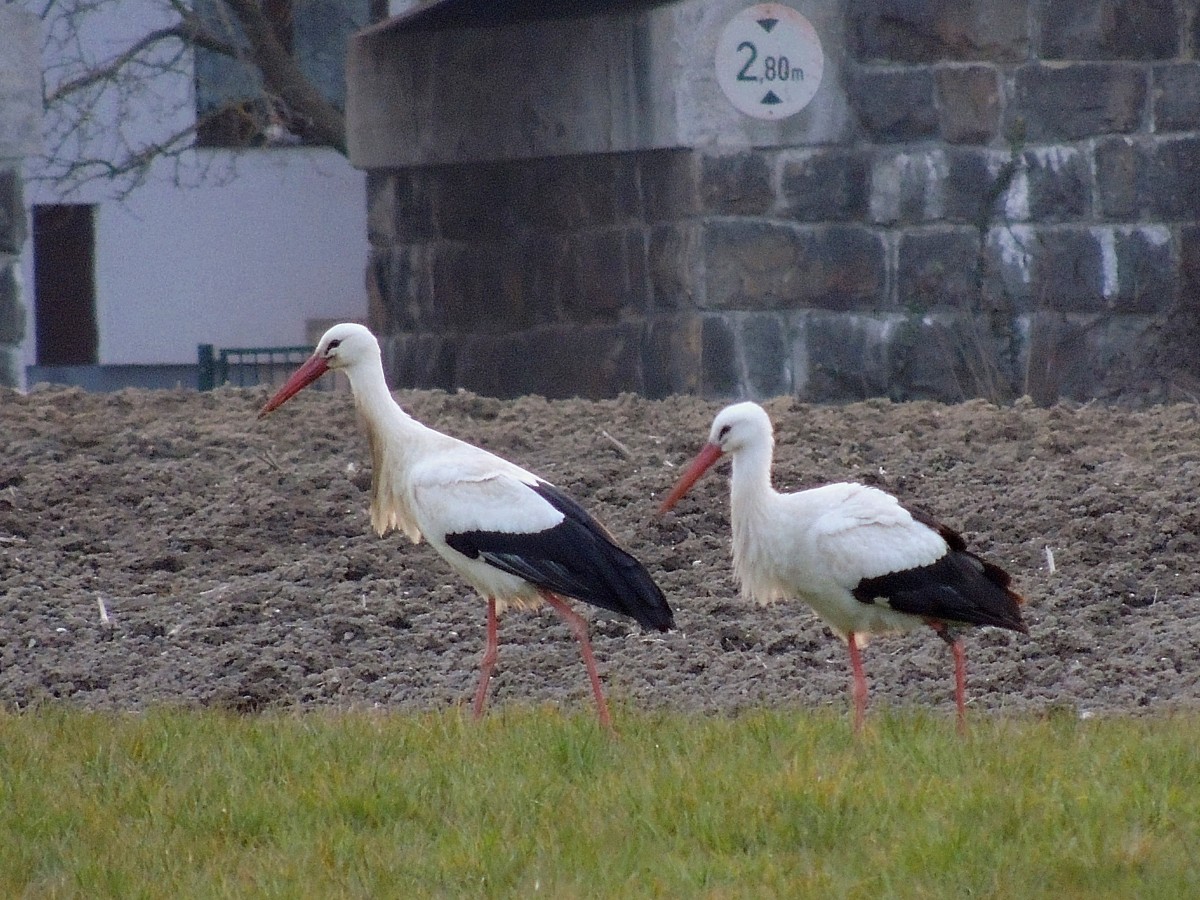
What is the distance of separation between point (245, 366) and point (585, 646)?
13.8 metres

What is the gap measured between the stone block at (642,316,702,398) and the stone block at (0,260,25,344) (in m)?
3.24

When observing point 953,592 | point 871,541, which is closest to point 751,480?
point 871,541

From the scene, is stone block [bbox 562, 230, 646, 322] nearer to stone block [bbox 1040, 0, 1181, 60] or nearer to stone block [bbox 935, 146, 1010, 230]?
stone block [bbox 935, 146, 1010, 230]

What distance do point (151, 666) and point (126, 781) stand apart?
64.2 inches

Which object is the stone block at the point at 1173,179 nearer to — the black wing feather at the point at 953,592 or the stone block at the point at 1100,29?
the stone block at the point at 1100,29

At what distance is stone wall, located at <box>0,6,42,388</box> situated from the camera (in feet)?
31.8

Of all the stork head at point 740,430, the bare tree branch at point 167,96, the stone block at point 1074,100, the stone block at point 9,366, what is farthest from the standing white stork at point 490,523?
the bare tree branch at point 167,96

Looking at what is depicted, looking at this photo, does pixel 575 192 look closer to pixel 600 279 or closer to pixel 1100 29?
pixel 600 279

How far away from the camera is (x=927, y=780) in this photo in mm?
5203

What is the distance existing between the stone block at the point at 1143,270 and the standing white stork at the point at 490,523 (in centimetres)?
489

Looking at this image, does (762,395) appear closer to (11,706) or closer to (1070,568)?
(1070,568)

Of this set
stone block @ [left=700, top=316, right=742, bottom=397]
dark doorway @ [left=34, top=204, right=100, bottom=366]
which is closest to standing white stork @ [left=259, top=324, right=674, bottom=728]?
stone block @ [left=700, top=316, right=742, bottom=397]

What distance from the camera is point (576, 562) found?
658 centimetres

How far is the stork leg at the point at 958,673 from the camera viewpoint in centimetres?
607
